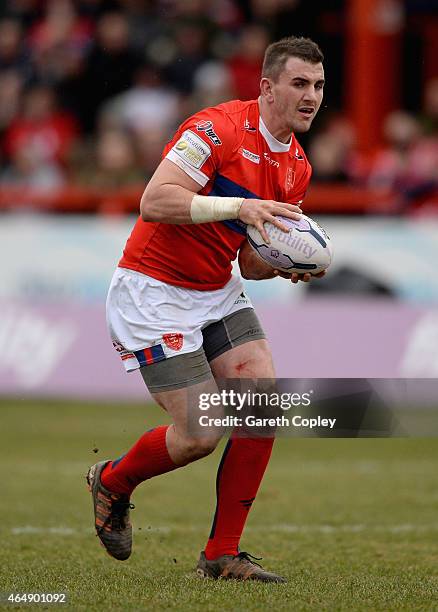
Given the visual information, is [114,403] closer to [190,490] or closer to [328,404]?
[190,490]

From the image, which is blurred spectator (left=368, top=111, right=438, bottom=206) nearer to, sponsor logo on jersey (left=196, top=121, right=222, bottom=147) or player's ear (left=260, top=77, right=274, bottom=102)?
player's ear (left=260, top=77, right=274, bottom=102)

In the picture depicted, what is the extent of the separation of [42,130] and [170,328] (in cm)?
980

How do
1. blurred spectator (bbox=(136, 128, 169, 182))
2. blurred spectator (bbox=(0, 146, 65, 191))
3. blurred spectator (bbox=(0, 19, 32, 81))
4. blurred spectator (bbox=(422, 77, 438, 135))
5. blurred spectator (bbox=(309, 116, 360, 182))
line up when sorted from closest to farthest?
blurred spectator (bbox=(309, 116, 360, 182)) < blurred spectator (bbox=(422, 77, 438, 135)) < blurred spectator (bbox=(136, 128, 169, 182)) < blurred spectator (bbox=(0, 146, 65, 191)) < blurred spectator (bbox=(0, 19, 32, 81))

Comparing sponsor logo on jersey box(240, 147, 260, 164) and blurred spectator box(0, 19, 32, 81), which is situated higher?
sponsor logo on jersey box(240, 147, 260, 164)

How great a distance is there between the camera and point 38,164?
1487 centimetres

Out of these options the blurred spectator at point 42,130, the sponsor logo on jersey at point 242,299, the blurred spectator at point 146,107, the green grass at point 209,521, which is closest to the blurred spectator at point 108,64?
the blurred spectator at point 146,107

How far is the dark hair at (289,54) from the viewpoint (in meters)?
5.79

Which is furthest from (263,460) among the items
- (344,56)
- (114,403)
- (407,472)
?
(344,56)

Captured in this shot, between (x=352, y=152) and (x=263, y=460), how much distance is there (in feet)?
28.7

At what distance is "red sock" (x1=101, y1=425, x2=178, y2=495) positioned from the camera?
5875mm

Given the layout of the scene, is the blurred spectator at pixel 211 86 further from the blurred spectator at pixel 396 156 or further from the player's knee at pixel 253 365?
the player's knee at pixel 253 365

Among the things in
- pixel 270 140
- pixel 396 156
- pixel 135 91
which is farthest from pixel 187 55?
pixel 270 140

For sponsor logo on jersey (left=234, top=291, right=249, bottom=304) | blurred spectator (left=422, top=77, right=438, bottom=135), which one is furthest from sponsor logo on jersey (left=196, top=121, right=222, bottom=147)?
blurred spectator (left=422, top=77, right=438, bottom=135)

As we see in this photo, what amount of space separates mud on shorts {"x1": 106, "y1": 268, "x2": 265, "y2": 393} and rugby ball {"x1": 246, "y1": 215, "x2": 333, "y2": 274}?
1.69ft
